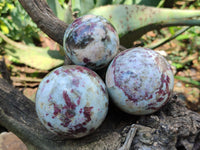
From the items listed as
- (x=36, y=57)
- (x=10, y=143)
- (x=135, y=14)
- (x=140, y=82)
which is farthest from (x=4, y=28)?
(x=140, y=82)

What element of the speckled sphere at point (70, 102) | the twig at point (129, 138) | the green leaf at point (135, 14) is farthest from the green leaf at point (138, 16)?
the twig at point (129, 138)

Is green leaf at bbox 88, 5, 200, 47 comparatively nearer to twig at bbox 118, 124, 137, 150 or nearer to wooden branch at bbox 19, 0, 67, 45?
wooden branch at bbox 19, 0, 67, 45

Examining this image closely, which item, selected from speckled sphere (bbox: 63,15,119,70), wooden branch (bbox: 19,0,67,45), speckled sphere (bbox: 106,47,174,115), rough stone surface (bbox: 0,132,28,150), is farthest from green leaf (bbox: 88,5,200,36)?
rough stone surface (bbox: 0,132,28,150)

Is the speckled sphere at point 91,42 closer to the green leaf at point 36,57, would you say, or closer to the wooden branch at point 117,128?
the wooden branch at point 117,128

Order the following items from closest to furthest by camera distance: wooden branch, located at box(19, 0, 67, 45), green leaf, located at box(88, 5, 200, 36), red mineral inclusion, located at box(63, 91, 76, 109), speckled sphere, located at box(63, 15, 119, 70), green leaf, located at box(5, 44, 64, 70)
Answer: red mineral inclusion, located at box(63, 91, 76, 109), speckled sphere, located at box(63, 15, 119, 70), wooden branch, located at box(19, 0, 67, 45), green leaf, located at box(88, 5, 200, 36), green leaf, located at box(5, 44, 64, 70)

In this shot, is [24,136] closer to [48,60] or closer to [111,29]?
[111,29]

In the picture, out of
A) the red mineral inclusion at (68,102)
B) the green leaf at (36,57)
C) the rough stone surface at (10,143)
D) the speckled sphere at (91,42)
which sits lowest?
the rough stone surface at (10,143)
